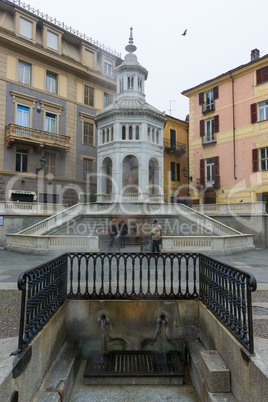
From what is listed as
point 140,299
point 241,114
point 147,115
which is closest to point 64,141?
point 147,115

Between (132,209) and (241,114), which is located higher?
(241,114)

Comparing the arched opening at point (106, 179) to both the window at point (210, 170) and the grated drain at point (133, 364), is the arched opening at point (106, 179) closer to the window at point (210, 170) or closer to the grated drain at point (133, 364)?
the window at point (210, 170)

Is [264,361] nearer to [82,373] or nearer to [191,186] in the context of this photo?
[82,373]

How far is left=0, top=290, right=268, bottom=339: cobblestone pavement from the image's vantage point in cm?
408

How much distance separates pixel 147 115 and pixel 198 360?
19.7 metres

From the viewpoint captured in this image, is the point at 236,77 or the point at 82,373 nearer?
the point at 82,373

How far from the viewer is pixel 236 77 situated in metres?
24.6

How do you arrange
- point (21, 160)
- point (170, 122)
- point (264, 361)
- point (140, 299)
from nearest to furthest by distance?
1. point (264, 361)
2. point (140, 299)
3. point (21, 160)
4. point (170, 122)

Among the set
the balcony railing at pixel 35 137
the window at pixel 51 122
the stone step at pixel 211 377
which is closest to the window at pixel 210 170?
the balcony railing at pixel 35 137

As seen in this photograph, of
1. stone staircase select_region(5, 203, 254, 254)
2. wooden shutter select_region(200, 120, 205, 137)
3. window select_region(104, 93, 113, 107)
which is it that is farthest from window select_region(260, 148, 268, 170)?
window select_region(104, 93, 113, 107)

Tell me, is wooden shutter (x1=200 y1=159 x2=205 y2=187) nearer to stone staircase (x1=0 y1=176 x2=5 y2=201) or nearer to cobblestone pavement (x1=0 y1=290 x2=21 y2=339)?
stone staircase (x1=0 y1=176 x2=5 y2=201)

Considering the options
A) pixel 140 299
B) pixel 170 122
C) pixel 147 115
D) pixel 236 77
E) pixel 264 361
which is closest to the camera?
pixel 264 361

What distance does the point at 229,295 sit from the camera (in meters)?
3.89

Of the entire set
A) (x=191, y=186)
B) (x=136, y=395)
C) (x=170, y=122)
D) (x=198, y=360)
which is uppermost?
(x=170, y=122)
